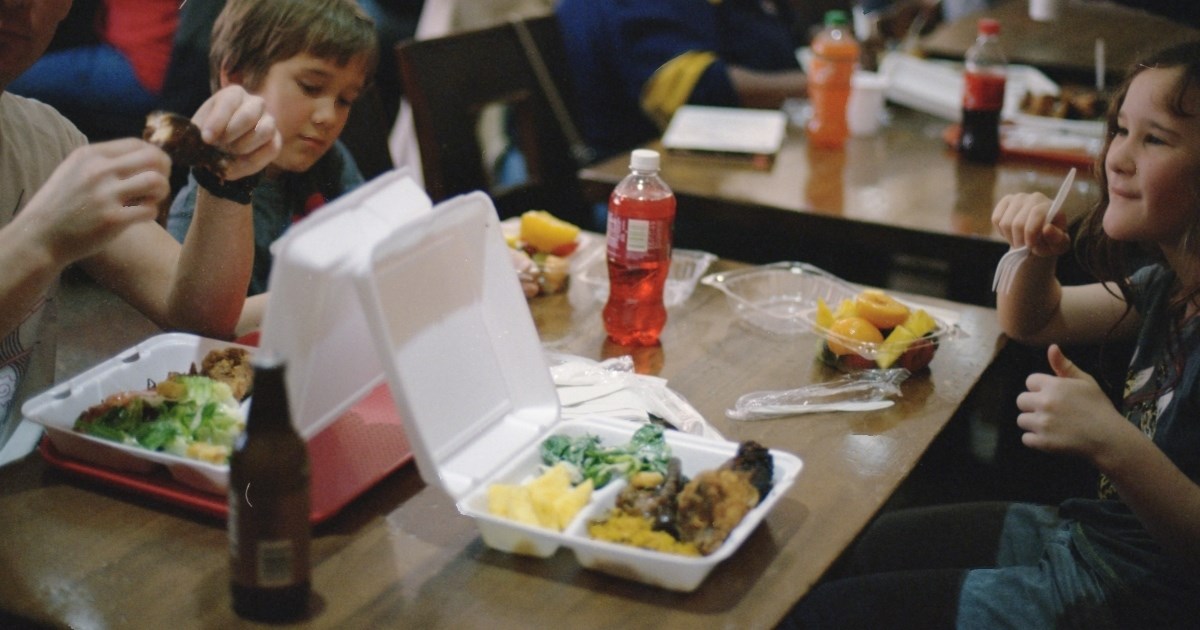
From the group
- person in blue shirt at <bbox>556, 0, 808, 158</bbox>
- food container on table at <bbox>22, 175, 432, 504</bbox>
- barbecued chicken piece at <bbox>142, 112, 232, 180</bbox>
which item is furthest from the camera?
person in blue shirt at <bbox>556, 0, 808, 158</bbox>

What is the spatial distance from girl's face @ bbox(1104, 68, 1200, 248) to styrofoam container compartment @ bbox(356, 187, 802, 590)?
2.04 ft

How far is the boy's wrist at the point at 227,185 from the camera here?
4.71 feet

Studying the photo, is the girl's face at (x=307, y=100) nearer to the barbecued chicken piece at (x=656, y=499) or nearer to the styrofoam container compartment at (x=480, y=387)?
the styrofoam container compartment at (x=480, y=387)

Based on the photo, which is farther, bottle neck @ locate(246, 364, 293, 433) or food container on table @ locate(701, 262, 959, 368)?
food container on table @ locate(701, 262, 959, 368)

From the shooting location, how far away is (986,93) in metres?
2.57

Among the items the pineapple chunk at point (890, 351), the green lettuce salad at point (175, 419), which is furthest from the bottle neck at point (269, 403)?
the pineapple chunk at point (890, 351)

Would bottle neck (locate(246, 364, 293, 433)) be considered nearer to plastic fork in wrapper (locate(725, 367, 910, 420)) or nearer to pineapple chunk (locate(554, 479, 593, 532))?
pineapple chunk (locate(554, 479, 593, 532))

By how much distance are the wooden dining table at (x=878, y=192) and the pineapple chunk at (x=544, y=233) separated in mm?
462

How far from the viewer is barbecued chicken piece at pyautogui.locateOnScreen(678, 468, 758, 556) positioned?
1124 mm

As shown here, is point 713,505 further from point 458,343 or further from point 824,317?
point 824,317

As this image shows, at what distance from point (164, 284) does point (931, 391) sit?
1.10 m

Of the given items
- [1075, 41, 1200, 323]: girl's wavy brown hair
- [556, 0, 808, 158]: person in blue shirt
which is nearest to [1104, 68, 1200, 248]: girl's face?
[1075, 41, 1200, 323]: girl's wavy brown hair

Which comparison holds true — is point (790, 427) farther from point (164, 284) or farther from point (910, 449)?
point (164, 284)

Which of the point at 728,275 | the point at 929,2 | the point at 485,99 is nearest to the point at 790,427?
the point at 728,275
